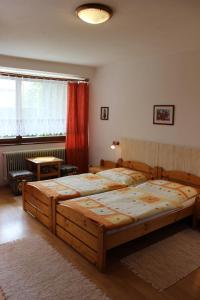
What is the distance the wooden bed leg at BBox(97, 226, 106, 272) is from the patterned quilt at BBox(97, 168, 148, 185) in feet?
5.30

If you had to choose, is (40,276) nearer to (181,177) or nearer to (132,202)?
(132,202)

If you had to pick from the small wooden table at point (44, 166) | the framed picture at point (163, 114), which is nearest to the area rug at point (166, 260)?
the framed picture at point (163, 114)

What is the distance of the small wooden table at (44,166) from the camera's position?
15.4 feet

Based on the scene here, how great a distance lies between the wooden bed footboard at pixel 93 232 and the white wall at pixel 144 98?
→ 149cm

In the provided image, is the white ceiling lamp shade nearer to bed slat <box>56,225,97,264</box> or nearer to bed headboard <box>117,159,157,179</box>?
bed slat <box>56,225,97,264</box>

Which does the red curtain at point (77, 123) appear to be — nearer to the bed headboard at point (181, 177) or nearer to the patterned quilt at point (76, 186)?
the patterned quilt at point (76, 186)

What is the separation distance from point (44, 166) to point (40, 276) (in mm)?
2741

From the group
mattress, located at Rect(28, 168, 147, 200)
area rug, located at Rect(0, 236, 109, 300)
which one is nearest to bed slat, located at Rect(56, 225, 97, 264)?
area rug, located at Rect(0, 236, 109, 300)

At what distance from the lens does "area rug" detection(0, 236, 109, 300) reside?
7.01 ft

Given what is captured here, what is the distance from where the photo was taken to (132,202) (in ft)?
10.3

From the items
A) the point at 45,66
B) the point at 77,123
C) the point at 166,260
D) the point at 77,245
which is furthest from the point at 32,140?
the point at 166,260

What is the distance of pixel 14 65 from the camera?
172 inches

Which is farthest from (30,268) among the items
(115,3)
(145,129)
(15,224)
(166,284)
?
(145,129)

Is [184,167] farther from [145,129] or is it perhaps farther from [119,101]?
[119,101]
